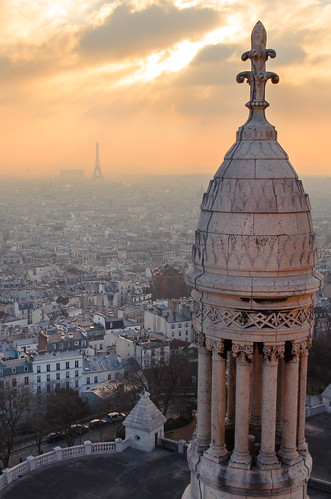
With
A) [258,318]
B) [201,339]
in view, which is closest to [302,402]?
[258,318]

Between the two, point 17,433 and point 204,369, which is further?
point 17,433

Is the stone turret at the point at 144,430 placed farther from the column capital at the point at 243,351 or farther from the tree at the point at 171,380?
the tree at the point at 171,380

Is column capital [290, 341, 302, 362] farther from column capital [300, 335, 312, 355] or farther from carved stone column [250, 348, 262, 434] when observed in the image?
carved stone column [250, 348, 262, 434]

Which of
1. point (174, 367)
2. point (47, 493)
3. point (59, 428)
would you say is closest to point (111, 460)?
point (47, 493)

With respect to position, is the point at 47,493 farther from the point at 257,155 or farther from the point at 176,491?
the point at 257,155

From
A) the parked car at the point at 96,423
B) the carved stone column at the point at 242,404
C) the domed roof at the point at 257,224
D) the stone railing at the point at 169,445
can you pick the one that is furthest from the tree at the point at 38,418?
the domed roof at the point at 257,224

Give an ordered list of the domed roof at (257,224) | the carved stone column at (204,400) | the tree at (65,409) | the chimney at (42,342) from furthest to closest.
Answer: the chimney at (42,342), the tree at (65,409), the carved stone column at (204,400), the domed roof at (257,224)

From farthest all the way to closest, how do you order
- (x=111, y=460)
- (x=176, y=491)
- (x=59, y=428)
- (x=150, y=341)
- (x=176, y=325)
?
(x=176, y=325)
(x=150, y=341)
(x=59, y=428)
(x=111, y=460)
(x=176, y=491)
